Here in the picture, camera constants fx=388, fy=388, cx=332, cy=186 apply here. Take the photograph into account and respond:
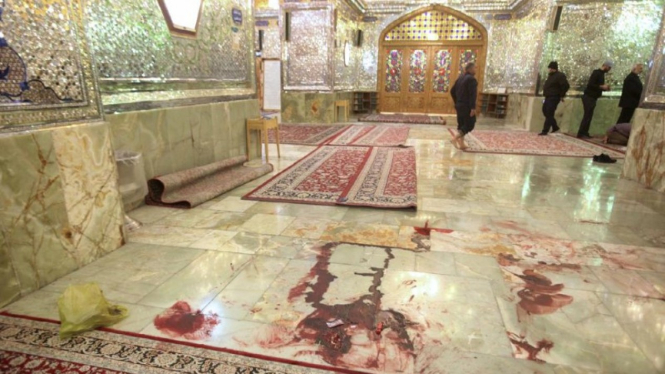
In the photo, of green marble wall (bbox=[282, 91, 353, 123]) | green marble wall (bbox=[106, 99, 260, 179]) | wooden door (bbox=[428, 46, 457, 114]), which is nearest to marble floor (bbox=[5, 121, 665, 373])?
green marble wall (bbox=[106, 99, 260, 179])

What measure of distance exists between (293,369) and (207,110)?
335cm

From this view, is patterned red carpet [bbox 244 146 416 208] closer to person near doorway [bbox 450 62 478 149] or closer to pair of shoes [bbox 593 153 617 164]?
person near doorway [bbox 450 62 478 149]

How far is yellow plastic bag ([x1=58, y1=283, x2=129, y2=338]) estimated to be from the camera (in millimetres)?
1587

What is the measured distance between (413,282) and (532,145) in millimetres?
5564

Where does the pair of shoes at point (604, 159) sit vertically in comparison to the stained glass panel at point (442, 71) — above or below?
below

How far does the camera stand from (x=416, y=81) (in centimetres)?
1328

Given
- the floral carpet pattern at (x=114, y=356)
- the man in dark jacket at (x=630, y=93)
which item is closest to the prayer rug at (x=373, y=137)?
the man in dark jacket at (x=630, y=93)

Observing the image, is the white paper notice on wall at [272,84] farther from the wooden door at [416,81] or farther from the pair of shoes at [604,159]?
the pair of shoes at [604,159]

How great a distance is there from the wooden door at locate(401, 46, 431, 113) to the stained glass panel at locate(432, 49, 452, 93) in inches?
9.1

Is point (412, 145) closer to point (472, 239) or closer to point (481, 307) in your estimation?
point (472, 239)

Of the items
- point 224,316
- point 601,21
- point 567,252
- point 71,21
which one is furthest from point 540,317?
point 601,21

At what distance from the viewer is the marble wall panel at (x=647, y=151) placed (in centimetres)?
395

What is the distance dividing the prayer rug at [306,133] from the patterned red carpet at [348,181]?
1.25 m

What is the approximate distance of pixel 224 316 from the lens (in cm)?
173
